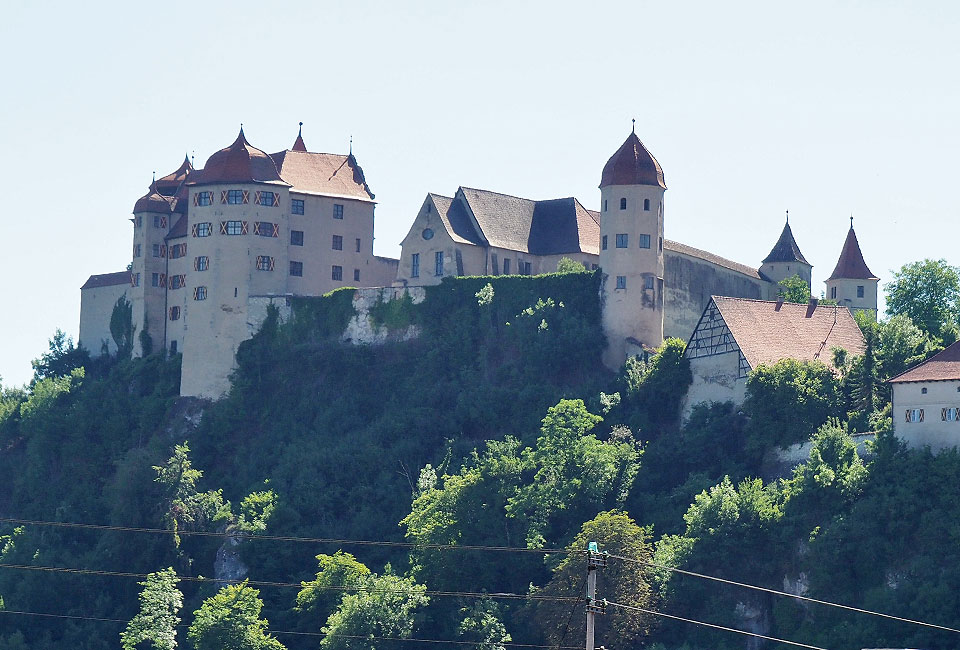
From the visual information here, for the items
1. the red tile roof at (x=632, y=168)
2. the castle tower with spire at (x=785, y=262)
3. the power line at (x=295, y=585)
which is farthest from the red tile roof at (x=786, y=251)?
the power line at (x=295, y=585)

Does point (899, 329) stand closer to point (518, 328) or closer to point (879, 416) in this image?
point (879, 416)

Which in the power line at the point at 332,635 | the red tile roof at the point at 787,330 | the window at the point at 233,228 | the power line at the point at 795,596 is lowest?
the power line at the point at 332,635

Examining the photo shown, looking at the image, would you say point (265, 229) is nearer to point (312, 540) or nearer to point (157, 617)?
point (312, 540)

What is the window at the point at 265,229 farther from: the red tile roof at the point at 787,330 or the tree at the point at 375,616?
the red tile roof at the point at 787,330

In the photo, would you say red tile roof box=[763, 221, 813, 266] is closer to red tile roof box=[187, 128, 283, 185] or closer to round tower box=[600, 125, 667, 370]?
round tower box=[600, 125, 667, 370]

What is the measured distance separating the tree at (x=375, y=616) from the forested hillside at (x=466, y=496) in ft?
0.44

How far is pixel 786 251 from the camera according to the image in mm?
127875

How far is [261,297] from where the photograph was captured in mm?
117000

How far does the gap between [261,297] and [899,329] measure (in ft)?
122

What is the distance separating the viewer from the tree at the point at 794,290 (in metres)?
119

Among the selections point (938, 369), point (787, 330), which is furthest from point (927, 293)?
point (938, 369)

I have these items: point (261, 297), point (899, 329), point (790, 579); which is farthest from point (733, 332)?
point (261, 297)

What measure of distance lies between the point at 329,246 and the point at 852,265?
34520 mm

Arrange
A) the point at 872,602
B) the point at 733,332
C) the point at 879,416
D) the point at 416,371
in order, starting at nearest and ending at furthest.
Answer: the point at 872,602 < the point at 879,416 < the point at 733,332 < the point at 416,371
